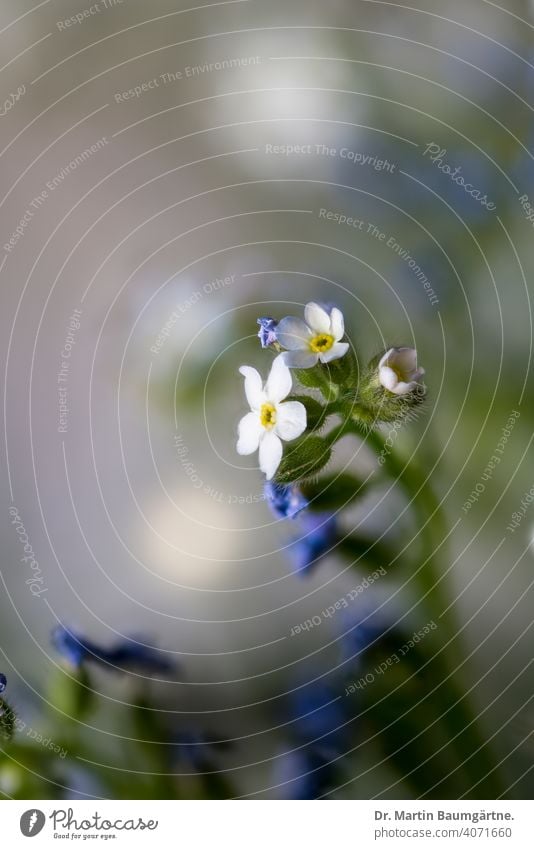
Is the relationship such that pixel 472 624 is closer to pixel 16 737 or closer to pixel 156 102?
pixel 16 737

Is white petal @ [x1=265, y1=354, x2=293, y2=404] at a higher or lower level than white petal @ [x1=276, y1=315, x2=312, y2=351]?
lower

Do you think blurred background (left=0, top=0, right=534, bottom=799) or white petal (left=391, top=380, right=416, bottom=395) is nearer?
white petal (left=391, top=380, right=416, bottom=395)
